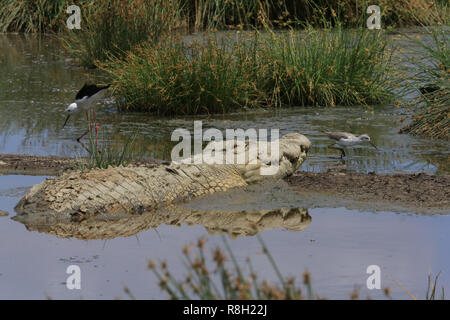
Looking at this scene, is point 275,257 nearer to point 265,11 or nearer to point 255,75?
point 255,75

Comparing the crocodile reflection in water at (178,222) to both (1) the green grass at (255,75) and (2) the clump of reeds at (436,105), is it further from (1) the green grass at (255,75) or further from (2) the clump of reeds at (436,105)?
(1) the green grass at (255,75)

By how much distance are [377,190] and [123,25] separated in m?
8.02

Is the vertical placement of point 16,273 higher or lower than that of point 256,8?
lower

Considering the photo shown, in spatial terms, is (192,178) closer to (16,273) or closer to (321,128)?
(16,273)

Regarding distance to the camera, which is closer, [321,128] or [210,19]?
[321,128]

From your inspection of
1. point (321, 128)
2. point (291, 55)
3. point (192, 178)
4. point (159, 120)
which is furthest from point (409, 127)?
point (192, 178)

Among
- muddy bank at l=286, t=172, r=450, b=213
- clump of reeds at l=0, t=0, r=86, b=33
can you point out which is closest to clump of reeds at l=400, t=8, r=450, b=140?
muddy bank at l=286, t=172, r=450, b=213

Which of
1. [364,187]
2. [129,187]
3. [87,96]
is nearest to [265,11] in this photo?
[87,96]

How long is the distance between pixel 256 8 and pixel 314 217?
10.9 meters

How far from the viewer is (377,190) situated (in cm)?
757

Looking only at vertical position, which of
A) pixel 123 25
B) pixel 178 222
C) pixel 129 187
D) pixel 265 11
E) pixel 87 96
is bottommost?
pixel 178 222

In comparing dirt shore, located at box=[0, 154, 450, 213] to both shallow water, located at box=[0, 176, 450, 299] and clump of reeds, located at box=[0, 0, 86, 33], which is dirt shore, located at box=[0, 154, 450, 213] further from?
clump of reeds, located at box=[0, 0, 86, 33]

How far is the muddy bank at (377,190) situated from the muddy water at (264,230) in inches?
9.8

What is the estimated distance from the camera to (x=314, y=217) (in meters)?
6.84
